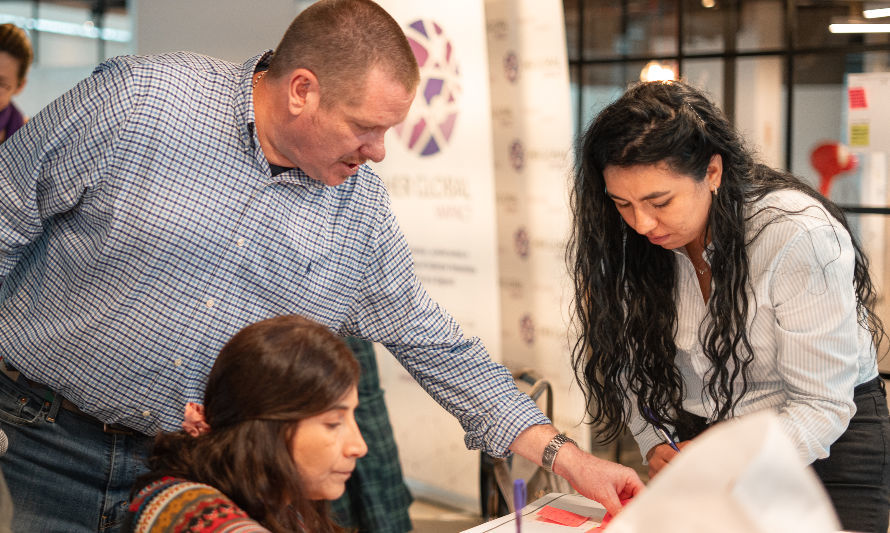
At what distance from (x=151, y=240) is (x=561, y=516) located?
35.8 inches

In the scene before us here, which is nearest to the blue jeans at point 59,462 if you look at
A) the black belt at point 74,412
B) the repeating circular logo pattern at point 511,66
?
the black belt at point 74,412

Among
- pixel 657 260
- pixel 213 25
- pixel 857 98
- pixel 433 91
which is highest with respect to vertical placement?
pixel 213 25

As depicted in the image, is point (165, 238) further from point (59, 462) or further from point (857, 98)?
point (857, 98)

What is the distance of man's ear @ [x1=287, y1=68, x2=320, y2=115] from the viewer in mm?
1706

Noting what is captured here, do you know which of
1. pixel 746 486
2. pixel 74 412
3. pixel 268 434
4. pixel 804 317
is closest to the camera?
pixel 746 486

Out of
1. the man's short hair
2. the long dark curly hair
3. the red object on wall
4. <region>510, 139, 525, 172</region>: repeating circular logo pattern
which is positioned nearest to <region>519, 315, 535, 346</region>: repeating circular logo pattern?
<region>510, 139, 525, 172</region>: repeating circular logo pattern

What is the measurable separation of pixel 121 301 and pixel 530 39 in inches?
83.4

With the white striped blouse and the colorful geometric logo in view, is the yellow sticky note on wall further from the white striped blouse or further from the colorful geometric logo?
the white striped blouse

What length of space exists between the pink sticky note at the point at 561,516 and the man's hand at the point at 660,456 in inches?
8.5

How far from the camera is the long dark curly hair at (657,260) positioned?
1.72 meters

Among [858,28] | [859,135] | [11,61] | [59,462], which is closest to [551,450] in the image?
Result: [59,462]

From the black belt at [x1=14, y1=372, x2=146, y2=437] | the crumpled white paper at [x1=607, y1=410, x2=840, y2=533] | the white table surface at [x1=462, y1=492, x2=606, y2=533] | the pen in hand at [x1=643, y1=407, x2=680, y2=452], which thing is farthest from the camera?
the pen in hand at [x1=643, y1=407, x2=680, y2=452]

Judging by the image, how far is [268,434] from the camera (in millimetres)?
1374

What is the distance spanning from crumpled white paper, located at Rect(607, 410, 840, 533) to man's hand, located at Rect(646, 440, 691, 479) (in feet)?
3.03
